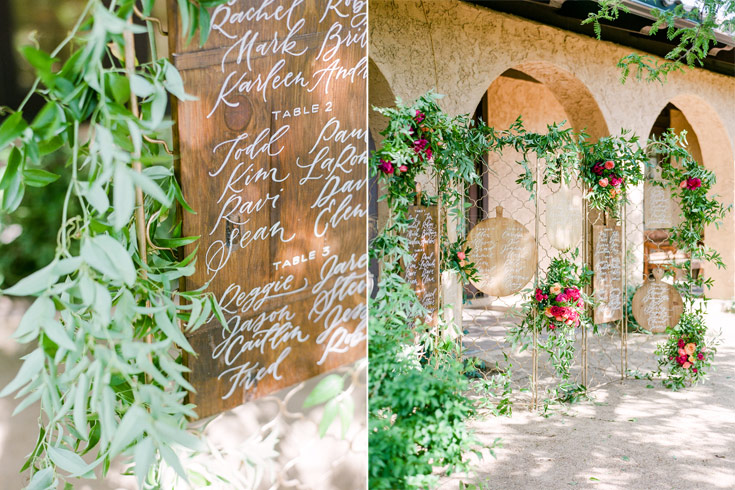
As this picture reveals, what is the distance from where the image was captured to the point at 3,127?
2.61 feet

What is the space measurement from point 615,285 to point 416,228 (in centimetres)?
213

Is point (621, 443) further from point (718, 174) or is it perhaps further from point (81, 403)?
point (718, 174)

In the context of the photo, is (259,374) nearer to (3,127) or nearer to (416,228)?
(3,127)

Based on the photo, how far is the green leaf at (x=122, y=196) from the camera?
28.7 inches

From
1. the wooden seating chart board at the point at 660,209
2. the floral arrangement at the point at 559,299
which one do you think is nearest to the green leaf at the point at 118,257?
the floral arrangement at the point at 559,299

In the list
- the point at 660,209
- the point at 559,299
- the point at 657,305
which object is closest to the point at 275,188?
the point at 559,299

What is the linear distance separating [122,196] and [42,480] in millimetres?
624

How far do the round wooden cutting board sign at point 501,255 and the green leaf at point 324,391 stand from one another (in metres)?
2.23

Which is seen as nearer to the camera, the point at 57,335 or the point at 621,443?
the point at 57,335

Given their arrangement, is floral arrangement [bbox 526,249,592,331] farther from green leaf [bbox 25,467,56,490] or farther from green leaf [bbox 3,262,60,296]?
green leaf [bbox 3,262,60,296]

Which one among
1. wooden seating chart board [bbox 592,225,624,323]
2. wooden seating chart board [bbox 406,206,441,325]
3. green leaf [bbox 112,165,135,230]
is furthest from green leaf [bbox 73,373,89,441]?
wooden seating chart board [bbox 592,225,624,323]

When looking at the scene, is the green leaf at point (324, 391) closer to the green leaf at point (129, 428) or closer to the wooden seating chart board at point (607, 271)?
the green leaf at point (129, 428)

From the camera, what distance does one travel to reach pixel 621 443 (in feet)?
10.2

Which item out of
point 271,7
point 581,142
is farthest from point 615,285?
point 271,7
